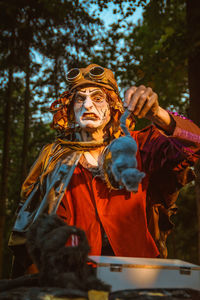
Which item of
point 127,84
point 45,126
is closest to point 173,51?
point 127,84

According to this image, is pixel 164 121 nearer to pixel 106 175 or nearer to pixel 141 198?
pixel 106 175

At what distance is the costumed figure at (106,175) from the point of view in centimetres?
312

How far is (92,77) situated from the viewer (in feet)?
12.8

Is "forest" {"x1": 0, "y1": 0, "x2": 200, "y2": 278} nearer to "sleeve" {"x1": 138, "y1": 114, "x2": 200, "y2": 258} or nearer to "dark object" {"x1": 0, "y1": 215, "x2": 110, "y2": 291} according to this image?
"sleeve" {"x1": 138, "y1": 114, "x2": 200, "y2": 258}

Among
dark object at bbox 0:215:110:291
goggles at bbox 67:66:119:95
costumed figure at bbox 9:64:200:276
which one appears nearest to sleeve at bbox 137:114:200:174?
costumed figure at bbox 9:64:200:276

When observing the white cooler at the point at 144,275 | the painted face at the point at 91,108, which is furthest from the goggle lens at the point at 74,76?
the white cooler at the point at 144,275

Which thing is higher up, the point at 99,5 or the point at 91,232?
the point at 99,5

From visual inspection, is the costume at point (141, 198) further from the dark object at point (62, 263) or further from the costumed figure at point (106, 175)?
the dark object at point (62, 263)

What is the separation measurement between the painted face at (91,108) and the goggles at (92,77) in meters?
0.09

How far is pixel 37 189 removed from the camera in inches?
143

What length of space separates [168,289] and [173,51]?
3.27m

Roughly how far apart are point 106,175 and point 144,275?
4.24 feet

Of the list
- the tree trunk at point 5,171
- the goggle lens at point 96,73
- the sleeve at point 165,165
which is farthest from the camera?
the tree trunk at point 5,171

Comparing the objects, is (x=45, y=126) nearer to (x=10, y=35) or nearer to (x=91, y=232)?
(x=10, y=35)
